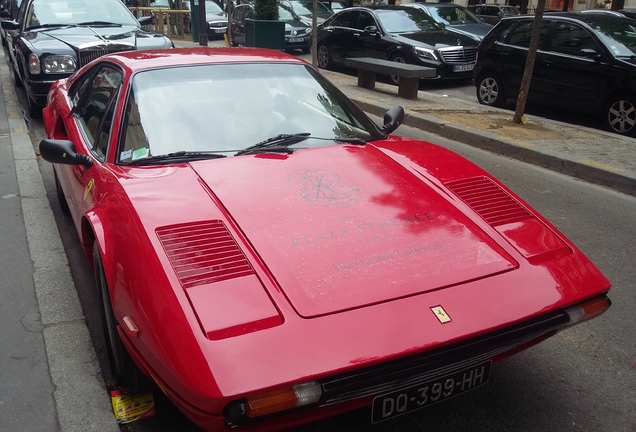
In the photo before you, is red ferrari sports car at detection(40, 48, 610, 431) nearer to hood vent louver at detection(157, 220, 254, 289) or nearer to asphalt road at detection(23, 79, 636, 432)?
hood vent louver at detection(157, 220, 254, 289)

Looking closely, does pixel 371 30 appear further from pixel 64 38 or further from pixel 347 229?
pixel 347 229

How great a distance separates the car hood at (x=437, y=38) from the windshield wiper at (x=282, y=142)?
9.75m

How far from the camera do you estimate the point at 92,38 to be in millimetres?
8383

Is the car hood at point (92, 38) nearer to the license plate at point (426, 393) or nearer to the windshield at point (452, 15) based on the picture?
the license plate at point (426, 393)

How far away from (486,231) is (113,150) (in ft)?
6.46

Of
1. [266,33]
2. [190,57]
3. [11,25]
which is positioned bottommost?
[266,33]

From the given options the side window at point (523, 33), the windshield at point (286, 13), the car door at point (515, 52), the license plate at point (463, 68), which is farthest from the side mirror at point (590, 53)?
the windshield at point (286, 13)

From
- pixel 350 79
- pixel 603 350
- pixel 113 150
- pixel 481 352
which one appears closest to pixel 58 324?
pixel 113 150

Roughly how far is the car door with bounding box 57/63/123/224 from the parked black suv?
6.96 metres

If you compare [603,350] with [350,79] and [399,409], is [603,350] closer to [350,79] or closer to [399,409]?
[399,409]

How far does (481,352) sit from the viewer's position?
2375mm

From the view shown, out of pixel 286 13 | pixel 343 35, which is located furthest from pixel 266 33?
pixel 343 35

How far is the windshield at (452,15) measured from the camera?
14.5 metres

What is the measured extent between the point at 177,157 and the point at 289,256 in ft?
3.46
